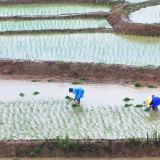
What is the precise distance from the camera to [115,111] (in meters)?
7.84

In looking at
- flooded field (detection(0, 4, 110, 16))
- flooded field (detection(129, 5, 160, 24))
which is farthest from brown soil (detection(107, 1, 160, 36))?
flooded field (detection(0, 4, 110, 16))

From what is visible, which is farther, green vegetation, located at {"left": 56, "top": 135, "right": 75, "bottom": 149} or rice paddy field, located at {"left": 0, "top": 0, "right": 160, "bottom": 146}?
rice paddy field, located at {"left": 0, "top": 0, "right": 160, "bottom": 146}

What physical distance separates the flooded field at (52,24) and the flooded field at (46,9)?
131 centimetres

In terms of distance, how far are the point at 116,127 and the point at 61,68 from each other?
3.27 m

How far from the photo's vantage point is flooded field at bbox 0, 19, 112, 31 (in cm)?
1362

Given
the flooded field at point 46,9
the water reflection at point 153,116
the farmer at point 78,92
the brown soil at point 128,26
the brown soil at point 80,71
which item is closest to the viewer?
the water reflection at point 153,116

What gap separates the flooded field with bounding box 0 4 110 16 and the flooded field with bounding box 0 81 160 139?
263 inches

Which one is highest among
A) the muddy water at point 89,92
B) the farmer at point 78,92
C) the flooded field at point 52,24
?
the flooded field at point 52,24

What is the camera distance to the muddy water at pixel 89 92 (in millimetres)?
8508

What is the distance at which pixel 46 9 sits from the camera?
16.4m

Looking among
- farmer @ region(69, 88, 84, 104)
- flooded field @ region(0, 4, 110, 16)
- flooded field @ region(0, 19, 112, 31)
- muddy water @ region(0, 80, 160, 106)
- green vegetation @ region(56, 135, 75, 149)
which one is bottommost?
muddy water @ region(0, 80, 160, 106)

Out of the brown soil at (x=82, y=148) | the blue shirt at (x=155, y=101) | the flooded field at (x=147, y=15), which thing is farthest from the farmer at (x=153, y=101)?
the flooded field at (x=147, y=15)

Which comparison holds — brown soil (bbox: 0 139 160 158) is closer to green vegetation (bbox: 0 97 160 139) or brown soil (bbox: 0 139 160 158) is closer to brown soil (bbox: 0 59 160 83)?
green vegetation (bbox: 0 97 160 139)

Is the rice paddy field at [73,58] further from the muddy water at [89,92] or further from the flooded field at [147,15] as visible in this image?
the muddy water at [89,92]
